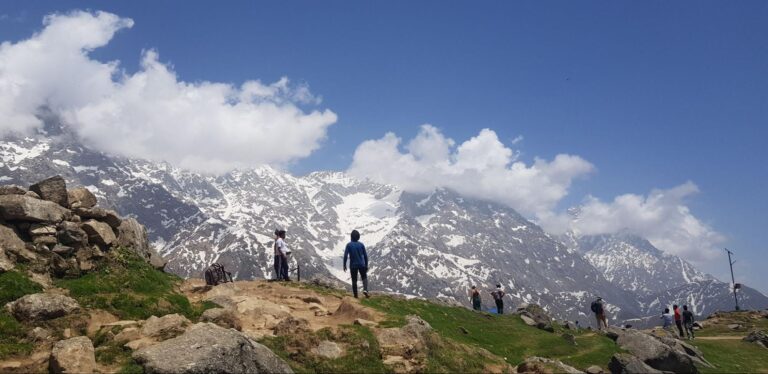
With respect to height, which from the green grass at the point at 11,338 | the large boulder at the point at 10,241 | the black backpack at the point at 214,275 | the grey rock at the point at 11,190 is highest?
the grey rock at the point at 11,190

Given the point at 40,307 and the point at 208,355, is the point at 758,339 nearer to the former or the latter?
the point at 208,355

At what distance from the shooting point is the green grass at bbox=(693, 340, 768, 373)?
32719 millimetres

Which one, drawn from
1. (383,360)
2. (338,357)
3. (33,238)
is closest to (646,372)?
(383,360)

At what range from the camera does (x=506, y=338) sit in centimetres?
3316

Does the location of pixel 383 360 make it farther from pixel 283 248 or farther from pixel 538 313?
pixel 538 313

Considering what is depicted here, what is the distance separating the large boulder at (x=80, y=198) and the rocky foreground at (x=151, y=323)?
69 millimetres

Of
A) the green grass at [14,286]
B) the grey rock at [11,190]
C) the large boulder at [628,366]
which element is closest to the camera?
the green grass at [14,286]

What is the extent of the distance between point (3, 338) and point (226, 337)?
818 cm

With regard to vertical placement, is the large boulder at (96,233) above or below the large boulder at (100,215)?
below

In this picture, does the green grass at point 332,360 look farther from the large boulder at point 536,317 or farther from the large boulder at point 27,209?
the large boulder at point 536,317

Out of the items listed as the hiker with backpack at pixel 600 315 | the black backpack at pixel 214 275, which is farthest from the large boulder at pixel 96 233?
the hiker with backpack at pixel 600 315

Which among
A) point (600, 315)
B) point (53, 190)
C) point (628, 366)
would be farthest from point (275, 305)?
point (600, 315)

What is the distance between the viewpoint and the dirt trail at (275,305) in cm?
2328

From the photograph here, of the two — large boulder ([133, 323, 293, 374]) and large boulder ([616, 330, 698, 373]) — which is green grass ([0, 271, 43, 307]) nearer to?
large boulder ([133, 323, 293, 374])
